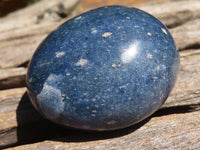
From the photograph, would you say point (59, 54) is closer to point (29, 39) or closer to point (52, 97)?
point (52, 97)

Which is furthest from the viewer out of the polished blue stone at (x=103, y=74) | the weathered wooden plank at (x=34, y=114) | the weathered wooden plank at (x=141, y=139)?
the weathered wooden plank at (x=34, y=114)

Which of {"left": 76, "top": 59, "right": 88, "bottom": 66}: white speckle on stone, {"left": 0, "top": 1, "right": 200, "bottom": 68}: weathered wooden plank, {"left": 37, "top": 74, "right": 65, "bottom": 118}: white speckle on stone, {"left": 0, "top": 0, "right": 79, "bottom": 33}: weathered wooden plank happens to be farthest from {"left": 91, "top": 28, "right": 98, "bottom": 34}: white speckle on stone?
{"left": 0, "top": 0, "right": 79, "bottom": 33}: weathered wooden plank

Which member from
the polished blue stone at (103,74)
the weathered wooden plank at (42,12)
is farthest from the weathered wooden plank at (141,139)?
the weathered wooden plank at (42,12)

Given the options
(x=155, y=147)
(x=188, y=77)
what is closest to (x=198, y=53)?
(x=188, y=77)

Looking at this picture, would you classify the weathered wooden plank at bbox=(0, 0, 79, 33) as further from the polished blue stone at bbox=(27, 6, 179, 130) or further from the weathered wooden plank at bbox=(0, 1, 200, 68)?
the polished blue stone at bbox=(27, 6, 179, 130)

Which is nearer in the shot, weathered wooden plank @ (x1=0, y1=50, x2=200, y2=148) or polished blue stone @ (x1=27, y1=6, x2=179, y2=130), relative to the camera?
polished blue stone @ (x1=27, y1=6, x2=179, y2=130)

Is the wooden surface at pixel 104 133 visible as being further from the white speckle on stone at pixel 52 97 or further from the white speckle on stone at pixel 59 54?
the white speckle on stone at pixel 59 54

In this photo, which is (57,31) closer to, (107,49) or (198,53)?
(107,49)

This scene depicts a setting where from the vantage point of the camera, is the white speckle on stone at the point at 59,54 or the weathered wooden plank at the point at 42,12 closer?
the white speckle on stone at the point at 59,54
